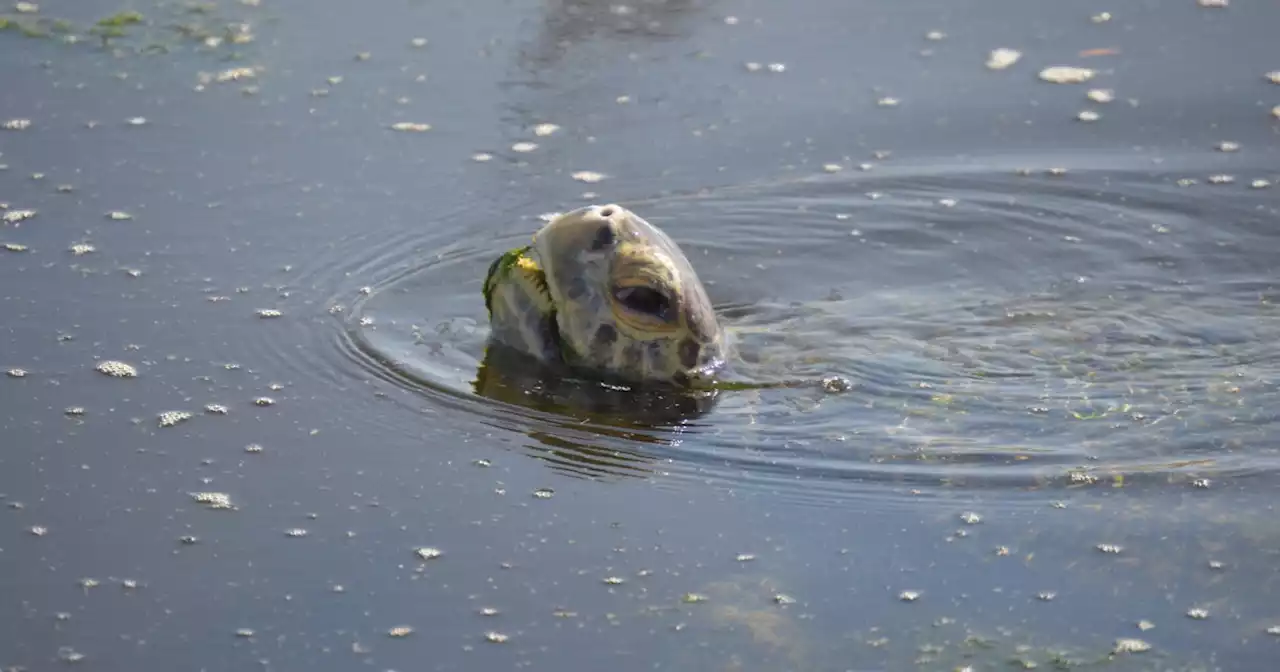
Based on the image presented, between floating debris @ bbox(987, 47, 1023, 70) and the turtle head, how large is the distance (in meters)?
3.21

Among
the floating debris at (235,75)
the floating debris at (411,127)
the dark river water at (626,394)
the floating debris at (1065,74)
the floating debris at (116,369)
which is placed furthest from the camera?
the floating debris at (235,75)

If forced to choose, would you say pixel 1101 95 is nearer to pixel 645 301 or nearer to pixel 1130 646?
pixel 645 301

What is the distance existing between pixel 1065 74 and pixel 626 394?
3.57 meters

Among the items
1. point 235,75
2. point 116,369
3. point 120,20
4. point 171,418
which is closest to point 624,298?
point 171,418

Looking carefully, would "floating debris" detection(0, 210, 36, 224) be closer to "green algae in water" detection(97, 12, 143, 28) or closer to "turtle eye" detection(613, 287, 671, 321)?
"green algae in water" detection(97, 12, 143, 28)

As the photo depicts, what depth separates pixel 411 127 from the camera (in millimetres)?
7348

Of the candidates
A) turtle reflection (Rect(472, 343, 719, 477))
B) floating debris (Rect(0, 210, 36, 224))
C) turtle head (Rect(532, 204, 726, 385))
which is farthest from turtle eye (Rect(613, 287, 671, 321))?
floating debris (Rect(0, 210, 36, 224))

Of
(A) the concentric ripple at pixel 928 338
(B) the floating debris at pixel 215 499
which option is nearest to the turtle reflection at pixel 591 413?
(A) the concentric ripple at pixel 928 338

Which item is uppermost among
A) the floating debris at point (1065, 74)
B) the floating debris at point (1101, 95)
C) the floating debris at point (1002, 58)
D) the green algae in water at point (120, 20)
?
the green algae in water at point (120, 20)

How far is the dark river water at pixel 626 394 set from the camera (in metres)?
4.08

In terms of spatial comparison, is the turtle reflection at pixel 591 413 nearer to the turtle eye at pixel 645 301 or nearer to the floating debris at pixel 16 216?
the turtle eye at pixel 645 301

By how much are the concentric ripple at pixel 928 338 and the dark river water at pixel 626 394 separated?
0.02 meters

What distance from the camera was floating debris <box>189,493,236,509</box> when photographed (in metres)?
4.56

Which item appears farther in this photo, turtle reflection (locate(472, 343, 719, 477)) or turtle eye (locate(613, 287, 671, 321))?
turtle eye (locate(613, 287, 671, 321))
